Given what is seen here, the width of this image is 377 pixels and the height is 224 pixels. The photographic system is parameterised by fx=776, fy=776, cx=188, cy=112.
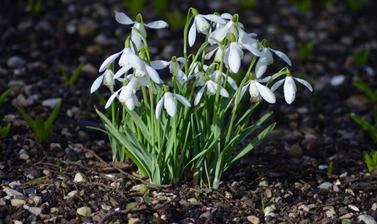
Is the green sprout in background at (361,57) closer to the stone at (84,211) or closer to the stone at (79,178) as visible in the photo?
the stone at (79,178)

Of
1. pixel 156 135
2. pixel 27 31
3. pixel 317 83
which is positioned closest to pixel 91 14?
pixel 27 31

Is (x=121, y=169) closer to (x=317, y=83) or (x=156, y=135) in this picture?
(x=156, y=135)

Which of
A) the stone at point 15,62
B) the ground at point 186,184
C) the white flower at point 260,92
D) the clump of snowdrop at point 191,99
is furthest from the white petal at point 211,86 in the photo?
the stone at point 15,62

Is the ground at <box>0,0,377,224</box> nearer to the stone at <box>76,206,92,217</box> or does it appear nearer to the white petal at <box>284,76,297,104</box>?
the stone at <box>76,206,92,217</box>

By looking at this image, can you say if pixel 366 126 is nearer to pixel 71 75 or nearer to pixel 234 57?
pixel 234 57

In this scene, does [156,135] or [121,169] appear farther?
[121,169]

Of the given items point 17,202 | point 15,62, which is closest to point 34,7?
point 15,62

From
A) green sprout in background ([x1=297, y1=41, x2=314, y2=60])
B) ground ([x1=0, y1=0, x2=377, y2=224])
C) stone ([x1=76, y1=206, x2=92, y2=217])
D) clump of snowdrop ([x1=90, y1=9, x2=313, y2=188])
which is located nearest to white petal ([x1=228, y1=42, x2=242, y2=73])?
clump of snowdrop ([x1=90, y1=9, x2=313, y2=188])
